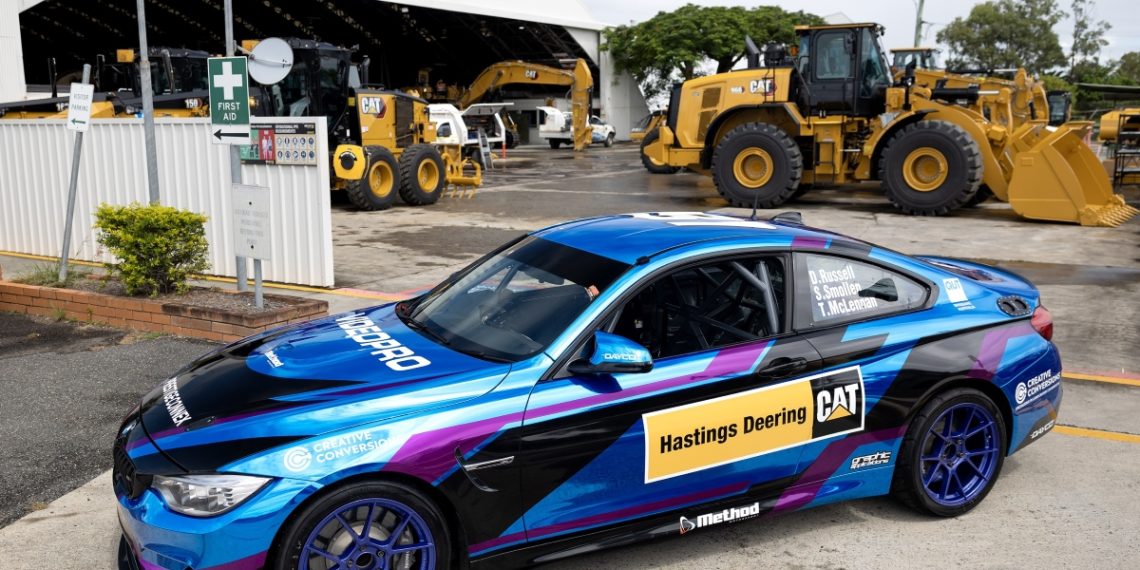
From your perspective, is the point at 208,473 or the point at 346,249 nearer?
the point at 208,473

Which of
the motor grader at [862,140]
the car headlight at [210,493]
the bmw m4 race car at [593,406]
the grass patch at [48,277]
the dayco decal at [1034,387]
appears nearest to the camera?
the car headlight at [210,493]

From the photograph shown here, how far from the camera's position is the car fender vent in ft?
14.9

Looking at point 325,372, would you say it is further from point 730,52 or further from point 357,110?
point 730,52

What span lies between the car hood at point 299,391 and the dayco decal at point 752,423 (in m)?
0.68

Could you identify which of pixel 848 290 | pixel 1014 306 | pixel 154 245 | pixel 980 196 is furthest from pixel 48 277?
pixel 980 196

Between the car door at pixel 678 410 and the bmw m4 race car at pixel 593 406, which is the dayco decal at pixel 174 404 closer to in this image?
the bmw m4 race car at pixel 593 406

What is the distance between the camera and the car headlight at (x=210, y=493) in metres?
3.13

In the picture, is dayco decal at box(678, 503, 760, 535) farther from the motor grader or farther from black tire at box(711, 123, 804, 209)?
black tire at box(711, 123, 804, 209)

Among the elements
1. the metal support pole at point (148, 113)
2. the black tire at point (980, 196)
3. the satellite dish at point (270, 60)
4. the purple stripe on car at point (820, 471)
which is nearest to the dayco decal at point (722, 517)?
the purple stripe on car at point (820, 471)

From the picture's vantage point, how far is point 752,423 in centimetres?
386

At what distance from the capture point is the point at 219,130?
771 centimetres

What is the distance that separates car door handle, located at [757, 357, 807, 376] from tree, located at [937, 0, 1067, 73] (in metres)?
77.7

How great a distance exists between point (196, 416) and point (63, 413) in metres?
2.89

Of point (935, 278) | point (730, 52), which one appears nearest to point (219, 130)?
point (935, 278)
